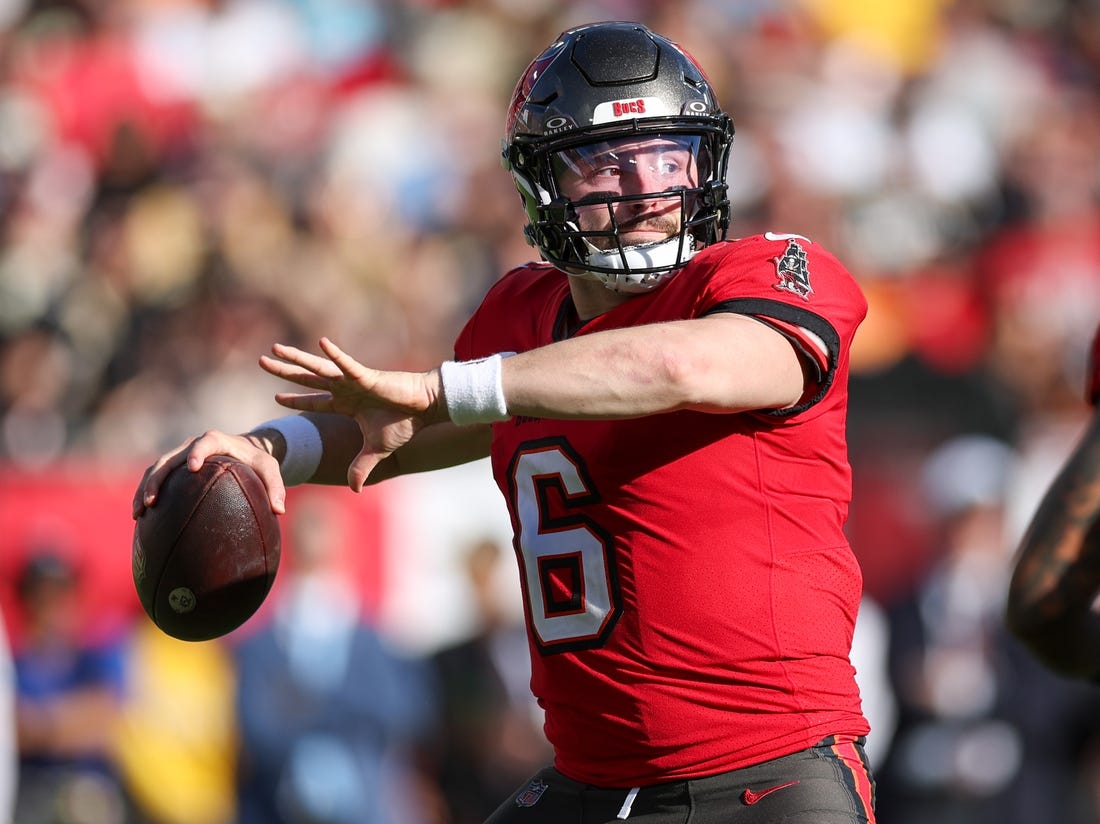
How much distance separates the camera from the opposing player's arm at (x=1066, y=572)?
6.84ft

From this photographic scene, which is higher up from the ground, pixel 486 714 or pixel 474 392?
pixel 474 392

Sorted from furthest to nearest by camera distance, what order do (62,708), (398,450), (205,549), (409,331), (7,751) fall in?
(409,331) < (62,708) < (7,751) < (398,450) < (205,549)

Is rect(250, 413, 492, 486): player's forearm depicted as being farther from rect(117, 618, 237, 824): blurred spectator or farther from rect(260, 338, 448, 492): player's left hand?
rect(117, 618, 237, 824): blurred spectator

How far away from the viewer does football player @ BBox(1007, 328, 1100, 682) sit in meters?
2.09

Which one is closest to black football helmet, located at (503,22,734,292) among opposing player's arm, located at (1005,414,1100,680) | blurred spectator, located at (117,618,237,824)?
opposing player's arm, located at (1005,414,1100,680)

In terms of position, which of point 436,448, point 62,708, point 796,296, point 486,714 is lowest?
point 486,714

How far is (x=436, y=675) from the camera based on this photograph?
6.54m

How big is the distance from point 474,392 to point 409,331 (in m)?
5.10

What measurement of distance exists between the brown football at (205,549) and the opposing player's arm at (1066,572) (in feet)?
5.38

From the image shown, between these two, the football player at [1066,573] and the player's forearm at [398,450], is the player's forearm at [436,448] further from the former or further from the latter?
the football player at [1066,573]

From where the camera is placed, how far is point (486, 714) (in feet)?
21.0

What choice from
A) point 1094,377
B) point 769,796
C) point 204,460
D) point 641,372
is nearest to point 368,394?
point 641,372

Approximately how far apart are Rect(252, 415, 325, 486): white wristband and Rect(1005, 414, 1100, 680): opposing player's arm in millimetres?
1830

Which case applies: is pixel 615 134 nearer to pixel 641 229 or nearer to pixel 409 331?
pixel 641 229
